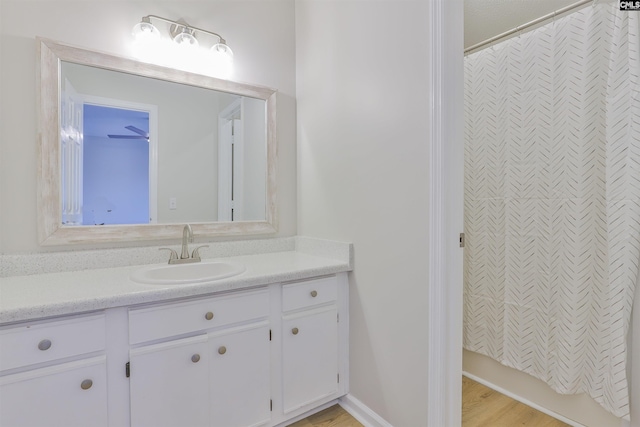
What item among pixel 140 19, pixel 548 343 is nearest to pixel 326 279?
pixel 548 343

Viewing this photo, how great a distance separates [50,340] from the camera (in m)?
1.01

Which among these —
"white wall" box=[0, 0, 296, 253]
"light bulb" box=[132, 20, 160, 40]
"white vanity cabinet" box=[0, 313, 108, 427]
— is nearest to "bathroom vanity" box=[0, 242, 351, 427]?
"white vanity cabinet" box=[0, 313, 108, 427]

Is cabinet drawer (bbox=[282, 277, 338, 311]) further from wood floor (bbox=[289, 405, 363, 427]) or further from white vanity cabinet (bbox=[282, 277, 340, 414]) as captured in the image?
wood floor (bbox=[289, 405, 363, 427])

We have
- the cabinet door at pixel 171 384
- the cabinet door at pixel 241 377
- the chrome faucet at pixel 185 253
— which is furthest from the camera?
the chrome faucet at pixel 185 253

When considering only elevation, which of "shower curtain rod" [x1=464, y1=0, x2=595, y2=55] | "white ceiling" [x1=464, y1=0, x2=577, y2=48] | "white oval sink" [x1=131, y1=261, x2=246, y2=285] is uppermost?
"white ceiling" [x1=464, y1=0, x2=577, y2=48]

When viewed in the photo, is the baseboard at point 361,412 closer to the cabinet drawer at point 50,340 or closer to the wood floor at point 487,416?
the wood floor at point 487,416

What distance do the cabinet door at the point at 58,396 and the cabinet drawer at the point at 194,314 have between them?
16cm

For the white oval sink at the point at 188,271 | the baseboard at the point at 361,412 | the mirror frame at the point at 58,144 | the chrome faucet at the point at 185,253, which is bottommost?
the baseboard at the point at 361,412

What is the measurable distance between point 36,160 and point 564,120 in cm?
255

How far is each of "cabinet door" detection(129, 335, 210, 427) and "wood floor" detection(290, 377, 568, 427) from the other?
1.86 feet

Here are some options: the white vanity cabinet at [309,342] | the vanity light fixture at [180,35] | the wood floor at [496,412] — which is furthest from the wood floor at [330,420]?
the vanity light fixture at [180,35]

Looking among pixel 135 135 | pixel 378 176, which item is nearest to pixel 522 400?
pixel 378 176

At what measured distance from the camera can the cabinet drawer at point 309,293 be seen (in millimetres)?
1512

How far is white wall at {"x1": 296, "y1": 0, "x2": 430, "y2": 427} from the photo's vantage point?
135 cm
